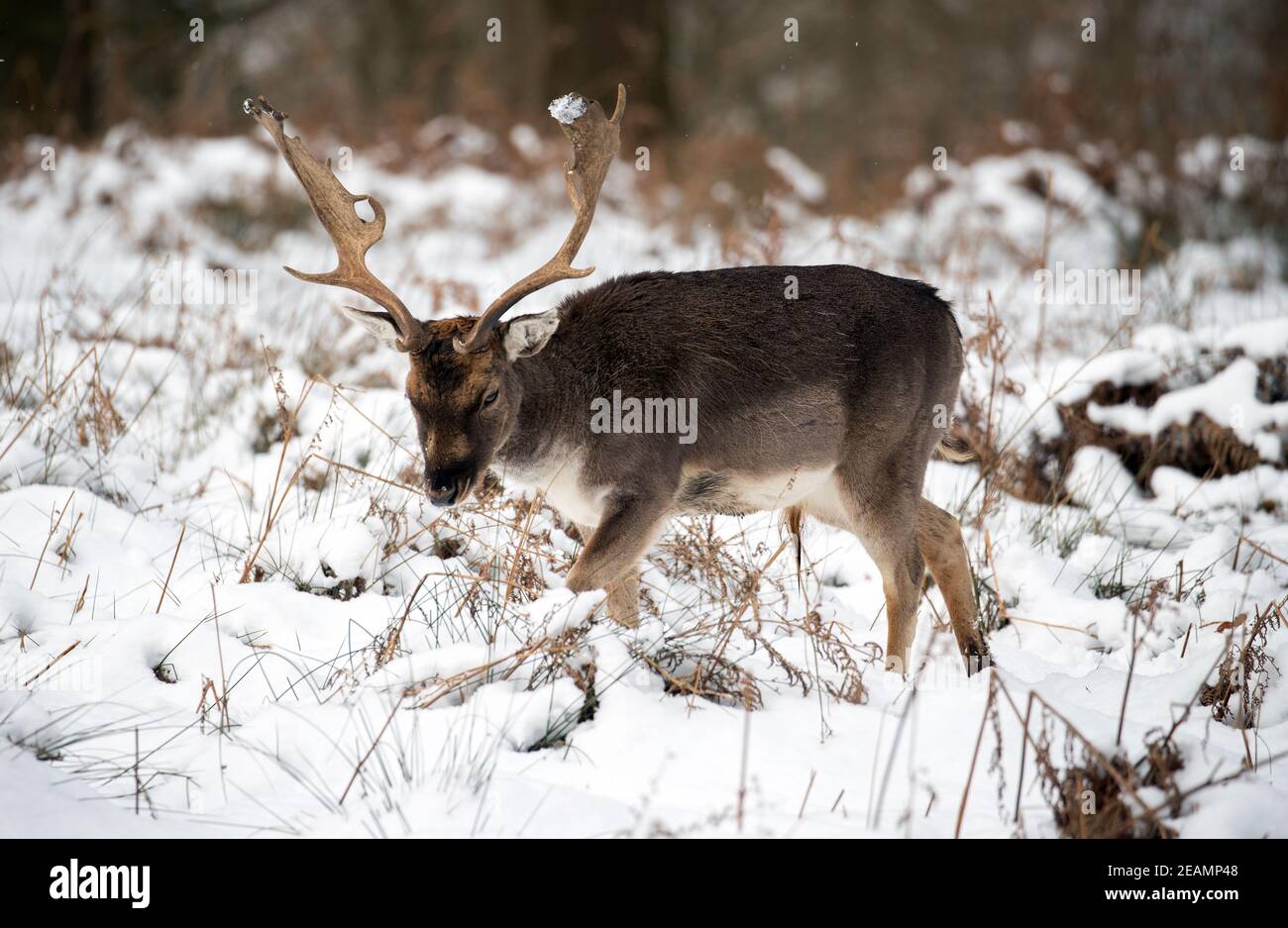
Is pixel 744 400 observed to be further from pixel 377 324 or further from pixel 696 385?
pixel 377 324

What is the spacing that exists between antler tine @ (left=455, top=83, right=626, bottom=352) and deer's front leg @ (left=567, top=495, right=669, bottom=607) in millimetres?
836

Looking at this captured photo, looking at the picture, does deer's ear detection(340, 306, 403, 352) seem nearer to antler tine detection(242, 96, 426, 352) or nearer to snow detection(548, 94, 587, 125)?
antler tine detection(242, 96, 426, 352)

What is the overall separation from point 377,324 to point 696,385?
129 cm

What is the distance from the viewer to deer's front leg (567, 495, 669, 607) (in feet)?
15.7

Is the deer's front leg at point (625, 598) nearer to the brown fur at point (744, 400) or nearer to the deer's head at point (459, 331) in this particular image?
the brown fur at point (744, 400)

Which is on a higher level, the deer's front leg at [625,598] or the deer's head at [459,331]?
the deer's head at [459,331]

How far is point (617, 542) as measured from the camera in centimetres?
487

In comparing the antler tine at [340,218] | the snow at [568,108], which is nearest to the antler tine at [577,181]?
the snow at [568,108]

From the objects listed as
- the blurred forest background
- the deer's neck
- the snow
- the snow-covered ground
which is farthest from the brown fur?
the blurred forest background

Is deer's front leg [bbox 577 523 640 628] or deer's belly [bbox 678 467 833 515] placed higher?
deer's belly [bbox 678 467 833 515]

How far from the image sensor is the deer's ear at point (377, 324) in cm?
476

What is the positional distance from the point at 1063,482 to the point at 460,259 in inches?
249

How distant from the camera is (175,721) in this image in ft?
13.1
